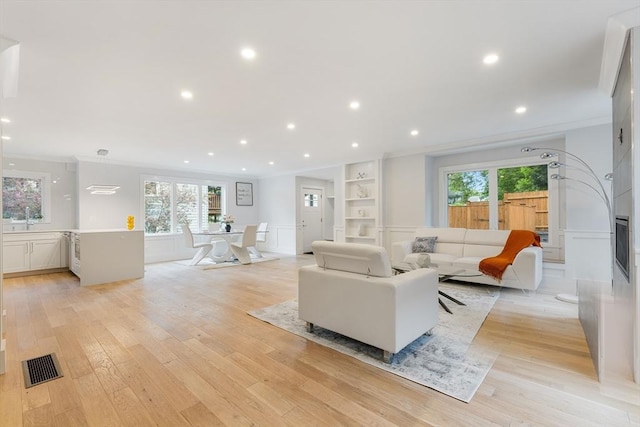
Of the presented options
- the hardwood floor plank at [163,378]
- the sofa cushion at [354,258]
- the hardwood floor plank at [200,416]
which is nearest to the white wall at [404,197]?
the sofa cushion at [354,258]

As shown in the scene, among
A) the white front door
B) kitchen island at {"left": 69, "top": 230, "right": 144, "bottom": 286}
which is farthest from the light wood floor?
the white front door

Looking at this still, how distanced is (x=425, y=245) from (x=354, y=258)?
132 inches

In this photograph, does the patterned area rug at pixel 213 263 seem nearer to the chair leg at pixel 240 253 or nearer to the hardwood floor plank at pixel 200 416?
the chair leg at pixel 240 253

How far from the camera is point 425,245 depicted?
524 cm

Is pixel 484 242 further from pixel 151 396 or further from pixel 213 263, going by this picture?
pixel 213 263

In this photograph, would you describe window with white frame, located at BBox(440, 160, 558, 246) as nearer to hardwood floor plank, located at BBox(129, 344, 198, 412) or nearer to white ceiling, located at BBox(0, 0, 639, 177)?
white ceiling, located at BBox(0, 0, 639, 177)

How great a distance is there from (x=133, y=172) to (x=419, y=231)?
265 inches

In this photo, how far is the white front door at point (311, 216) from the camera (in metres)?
8.75

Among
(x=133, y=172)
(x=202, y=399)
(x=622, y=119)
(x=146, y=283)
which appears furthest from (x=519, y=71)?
(x=133, y=172)

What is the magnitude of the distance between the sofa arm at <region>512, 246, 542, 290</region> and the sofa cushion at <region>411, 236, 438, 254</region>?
1439mm

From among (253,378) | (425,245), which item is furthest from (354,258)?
(425,245)

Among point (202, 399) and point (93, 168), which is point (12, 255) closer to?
point (93, 168)

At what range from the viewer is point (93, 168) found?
20.4 feet

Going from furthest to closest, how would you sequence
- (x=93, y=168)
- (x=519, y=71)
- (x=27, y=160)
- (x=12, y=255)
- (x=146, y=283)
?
1. (x=93, y=168)
2. (x=27, y=160)
3. (x=12, y=255)
4. (x=146, y=283)
5. (x=519, y=71)
